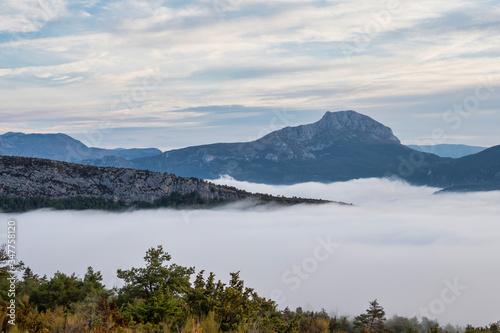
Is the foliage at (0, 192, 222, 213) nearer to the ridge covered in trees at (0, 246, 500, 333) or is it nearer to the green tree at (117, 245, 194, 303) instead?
the ridge covered in trees at (0, 246, 500, 333)

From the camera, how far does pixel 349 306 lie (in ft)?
621

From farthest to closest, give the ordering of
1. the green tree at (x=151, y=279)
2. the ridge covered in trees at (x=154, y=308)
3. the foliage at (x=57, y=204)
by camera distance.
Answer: the foliage at (x=57, y=204) < the green tree at (x=151, y=279) < the ridge covered in trees at (x=154, y=308)

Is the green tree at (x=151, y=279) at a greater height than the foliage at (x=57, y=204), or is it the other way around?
the green tree at (x=151, y=279)

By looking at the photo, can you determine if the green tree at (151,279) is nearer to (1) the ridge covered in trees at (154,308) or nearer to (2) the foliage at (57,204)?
(1) the ridge covered in trees at (154,308)

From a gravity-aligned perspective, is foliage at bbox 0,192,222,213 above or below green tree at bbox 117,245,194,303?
below

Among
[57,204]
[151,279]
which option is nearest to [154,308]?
[151,279]

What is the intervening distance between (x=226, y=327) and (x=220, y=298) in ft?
5.03

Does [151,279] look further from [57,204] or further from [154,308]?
[57,204]

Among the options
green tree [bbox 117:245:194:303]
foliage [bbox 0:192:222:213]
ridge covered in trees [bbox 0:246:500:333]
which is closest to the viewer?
ridge covered in trees [bbox 0:246:500:333]

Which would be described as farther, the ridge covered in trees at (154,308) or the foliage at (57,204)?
the foliage at (57,204)

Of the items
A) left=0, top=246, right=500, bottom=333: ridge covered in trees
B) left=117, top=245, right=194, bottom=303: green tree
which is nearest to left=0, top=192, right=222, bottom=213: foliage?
left=0, top=246, right=500, bottom=333: ridge covered in trees

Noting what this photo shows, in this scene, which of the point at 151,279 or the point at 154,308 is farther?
the point at 151,279

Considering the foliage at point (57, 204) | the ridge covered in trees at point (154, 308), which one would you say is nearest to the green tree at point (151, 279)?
the ridge covered in trees at point (154, 308)

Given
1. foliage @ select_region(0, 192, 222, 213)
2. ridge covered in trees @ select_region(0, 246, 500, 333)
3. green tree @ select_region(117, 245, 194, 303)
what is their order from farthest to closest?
1. foliage @ select_region(0, 192, 222, 213)
2. green tree @ select_region(117, 245, 194, 303)
3. ridge covered in trees @ select_region(0, 246, 500, 333)
